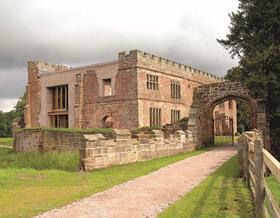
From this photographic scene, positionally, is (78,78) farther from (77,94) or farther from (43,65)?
(43,65)

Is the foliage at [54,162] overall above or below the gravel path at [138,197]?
above

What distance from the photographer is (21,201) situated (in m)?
8.76

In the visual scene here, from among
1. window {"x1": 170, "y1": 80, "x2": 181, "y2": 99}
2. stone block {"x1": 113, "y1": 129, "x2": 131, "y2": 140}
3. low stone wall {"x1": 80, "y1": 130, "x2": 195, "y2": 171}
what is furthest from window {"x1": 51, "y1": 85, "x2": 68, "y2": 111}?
stone block {"x1": 113, "y1": 129, "x2": 131, "y2": 140}

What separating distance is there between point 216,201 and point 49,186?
192 inches

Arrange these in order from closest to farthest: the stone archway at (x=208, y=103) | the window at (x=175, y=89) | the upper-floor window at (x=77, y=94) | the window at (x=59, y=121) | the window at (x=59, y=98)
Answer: the stone archway at (x=208, y=103)
the upper-floor window at (x=77, y=94)
the window at (x=175, y=89)
the window at (x=59, y=98)
the window at (x=59, y=121)

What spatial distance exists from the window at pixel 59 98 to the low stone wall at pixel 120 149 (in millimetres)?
17346

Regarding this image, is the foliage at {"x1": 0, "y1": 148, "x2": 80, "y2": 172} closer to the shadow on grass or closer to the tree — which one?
the shadow on grass

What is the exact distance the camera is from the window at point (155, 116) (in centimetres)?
3189

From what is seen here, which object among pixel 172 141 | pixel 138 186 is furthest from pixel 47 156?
pixel 172 141

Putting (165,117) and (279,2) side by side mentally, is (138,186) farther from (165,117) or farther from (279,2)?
(165,117)

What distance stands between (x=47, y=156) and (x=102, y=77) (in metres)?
17.7

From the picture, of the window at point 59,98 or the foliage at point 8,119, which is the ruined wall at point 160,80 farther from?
the foliage at point 8,119

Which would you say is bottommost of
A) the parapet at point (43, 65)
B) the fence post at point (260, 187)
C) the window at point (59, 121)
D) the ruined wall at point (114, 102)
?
the fence post at point (260, 187)

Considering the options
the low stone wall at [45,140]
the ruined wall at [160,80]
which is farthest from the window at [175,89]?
the low stone wall at [45,140]
